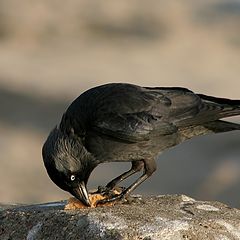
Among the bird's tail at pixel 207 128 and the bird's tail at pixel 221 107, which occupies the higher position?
the bird's tail at pixel 221 107

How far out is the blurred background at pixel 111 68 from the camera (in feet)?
38.1

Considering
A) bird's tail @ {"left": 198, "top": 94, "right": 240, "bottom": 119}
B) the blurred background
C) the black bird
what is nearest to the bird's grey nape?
the black bird

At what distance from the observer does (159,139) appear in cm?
600

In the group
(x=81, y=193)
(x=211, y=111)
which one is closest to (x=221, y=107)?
(x=211, y=111)

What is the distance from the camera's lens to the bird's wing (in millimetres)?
5809

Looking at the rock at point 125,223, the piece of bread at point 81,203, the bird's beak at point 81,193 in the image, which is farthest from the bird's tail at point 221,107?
the bird's beak at point 81,193

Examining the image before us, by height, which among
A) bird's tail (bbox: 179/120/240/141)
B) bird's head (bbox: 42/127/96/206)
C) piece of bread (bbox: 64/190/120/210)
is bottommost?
piece of bread (bbox: 64/190/120/210)

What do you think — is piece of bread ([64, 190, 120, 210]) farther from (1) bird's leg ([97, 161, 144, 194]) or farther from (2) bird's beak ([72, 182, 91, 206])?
(1) bird's leg ([97, 161, 144, 194])

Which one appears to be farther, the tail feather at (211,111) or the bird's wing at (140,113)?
the tail feather at (211,111)

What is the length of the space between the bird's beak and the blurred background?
5269 millimetres

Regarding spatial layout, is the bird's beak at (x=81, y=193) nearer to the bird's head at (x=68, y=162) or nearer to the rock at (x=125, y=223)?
the bird's head at (x=68, y=162)

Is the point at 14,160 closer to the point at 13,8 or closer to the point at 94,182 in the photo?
the point at 94,182

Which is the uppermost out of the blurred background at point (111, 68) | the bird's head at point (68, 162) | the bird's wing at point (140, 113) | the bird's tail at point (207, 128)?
the bird's wing at point (140, 113)

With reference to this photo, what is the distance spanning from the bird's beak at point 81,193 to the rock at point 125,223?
0.14 meters
